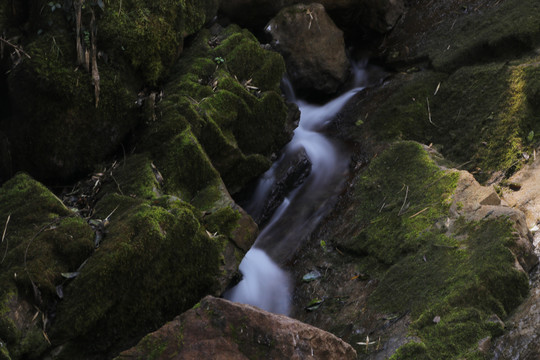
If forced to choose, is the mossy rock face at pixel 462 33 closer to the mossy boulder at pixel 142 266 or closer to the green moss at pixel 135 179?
the mossy boulder at pixel 142 266

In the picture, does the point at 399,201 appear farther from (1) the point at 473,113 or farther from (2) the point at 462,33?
(2) the point at 462,33

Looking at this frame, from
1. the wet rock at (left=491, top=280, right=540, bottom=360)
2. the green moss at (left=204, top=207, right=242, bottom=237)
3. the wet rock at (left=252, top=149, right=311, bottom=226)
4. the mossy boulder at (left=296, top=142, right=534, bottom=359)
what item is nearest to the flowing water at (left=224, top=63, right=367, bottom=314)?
the wet rock at (left=252, top=149, right=311, bottom=226)

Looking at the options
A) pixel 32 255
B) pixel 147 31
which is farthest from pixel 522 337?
pixel 147 31

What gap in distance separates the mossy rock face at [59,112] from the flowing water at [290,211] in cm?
206

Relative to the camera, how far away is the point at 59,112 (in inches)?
194

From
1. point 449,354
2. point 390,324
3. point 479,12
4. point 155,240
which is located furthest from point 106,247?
point 479,12

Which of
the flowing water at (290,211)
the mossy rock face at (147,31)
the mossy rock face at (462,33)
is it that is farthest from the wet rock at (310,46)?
the mossy rock face at (147,31)

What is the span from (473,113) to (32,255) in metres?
5.33

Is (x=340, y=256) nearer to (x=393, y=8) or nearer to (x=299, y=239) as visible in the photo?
(x=299, y=239)

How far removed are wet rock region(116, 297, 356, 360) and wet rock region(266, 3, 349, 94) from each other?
18.2 feet

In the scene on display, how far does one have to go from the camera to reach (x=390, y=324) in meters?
4.06

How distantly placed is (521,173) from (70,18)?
15.9 feet

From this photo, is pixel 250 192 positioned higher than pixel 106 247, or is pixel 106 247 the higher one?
pixel 106 247

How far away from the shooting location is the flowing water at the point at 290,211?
5441 mm
